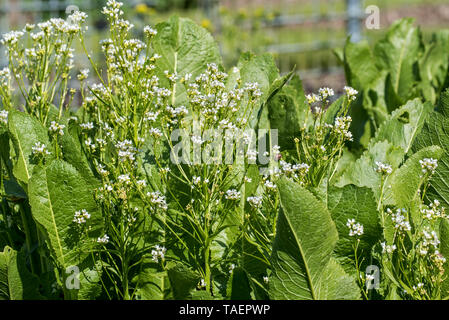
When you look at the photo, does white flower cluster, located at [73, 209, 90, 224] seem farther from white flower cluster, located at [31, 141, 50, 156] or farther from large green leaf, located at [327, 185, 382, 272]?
large green leaf, located at [327, 185, 382, 272]

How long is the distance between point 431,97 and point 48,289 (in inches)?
75.8

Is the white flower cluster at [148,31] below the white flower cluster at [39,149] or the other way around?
the other way around

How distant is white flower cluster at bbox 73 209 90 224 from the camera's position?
1.47m

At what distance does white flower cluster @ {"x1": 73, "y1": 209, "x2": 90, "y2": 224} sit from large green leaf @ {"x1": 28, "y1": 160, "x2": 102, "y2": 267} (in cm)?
2

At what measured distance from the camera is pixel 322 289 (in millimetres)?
1363

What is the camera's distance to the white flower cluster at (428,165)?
1447 millimetres

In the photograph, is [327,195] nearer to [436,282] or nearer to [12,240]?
[436,282]

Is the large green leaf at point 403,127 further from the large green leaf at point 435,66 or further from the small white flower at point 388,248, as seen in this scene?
the large green leaf at point 435,66

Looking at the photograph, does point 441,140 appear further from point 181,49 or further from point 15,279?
point 15,279

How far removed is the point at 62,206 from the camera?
1518mm

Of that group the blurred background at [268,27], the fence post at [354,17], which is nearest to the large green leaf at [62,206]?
the blurred background at [268,27]

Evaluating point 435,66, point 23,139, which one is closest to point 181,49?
point 23,139

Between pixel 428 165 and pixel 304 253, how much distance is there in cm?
42

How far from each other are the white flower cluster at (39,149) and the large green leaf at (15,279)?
0.90 feet
